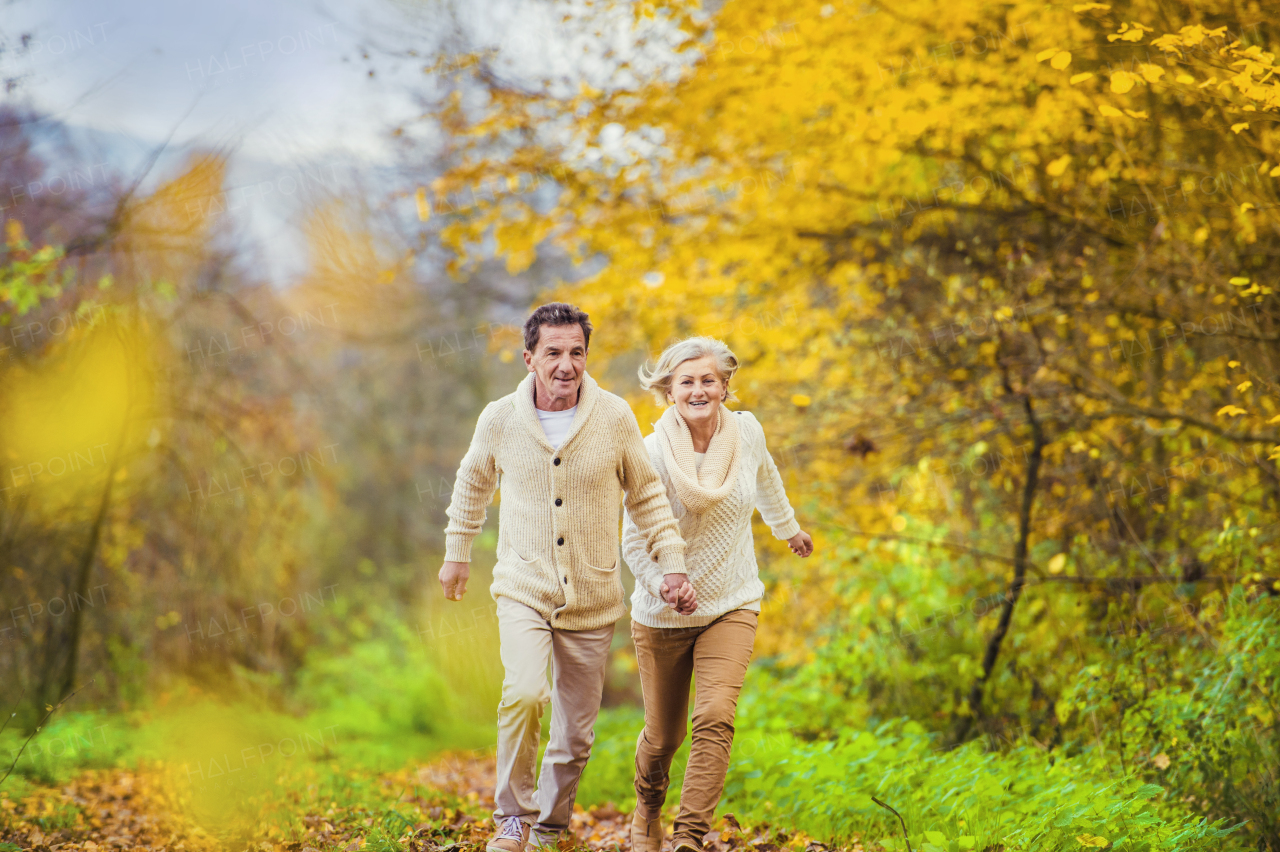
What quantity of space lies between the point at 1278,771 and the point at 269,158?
38.8ft

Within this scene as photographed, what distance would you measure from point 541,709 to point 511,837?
45 centimetres

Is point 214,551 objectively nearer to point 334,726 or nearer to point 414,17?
point 334,726

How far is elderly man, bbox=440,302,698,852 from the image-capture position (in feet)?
12.1

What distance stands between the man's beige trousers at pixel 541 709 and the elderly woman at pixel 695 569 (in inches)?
9.4

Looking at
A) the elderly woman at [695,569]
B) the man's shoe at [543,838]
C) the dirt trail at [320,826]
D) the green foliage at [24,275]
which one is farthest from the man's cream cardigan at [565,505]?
the green foliage at [24,275]

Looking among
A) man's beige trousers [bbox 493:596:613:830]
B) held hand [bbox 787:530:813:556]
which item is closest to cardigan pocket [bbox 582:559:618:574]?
man's beige trousers [bbox 493:596:613:830]

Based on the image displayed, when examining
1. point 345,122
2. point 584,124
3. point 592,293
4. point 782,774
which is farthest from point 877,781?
point 345,122

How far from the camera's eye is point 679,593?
3637mm

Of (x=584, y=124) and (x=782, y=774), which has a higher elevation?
(x=584, y=124)

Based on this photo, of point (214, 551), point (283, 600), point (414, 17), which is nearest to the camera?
point (414, 17)

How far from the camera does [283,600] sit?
12.0 metres

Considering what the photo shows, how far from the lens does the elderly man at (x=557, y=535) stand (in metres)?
3.68

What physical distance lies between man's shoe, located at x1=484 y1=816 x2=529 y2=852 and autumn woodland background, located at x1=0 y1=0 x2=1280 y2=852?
0.73m

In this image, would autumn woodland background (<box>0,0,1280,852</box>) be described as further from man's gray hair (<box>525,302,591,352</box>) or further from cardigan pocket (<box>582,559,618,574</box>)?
man's gray hair (<box>525,302,591,352</box>)
